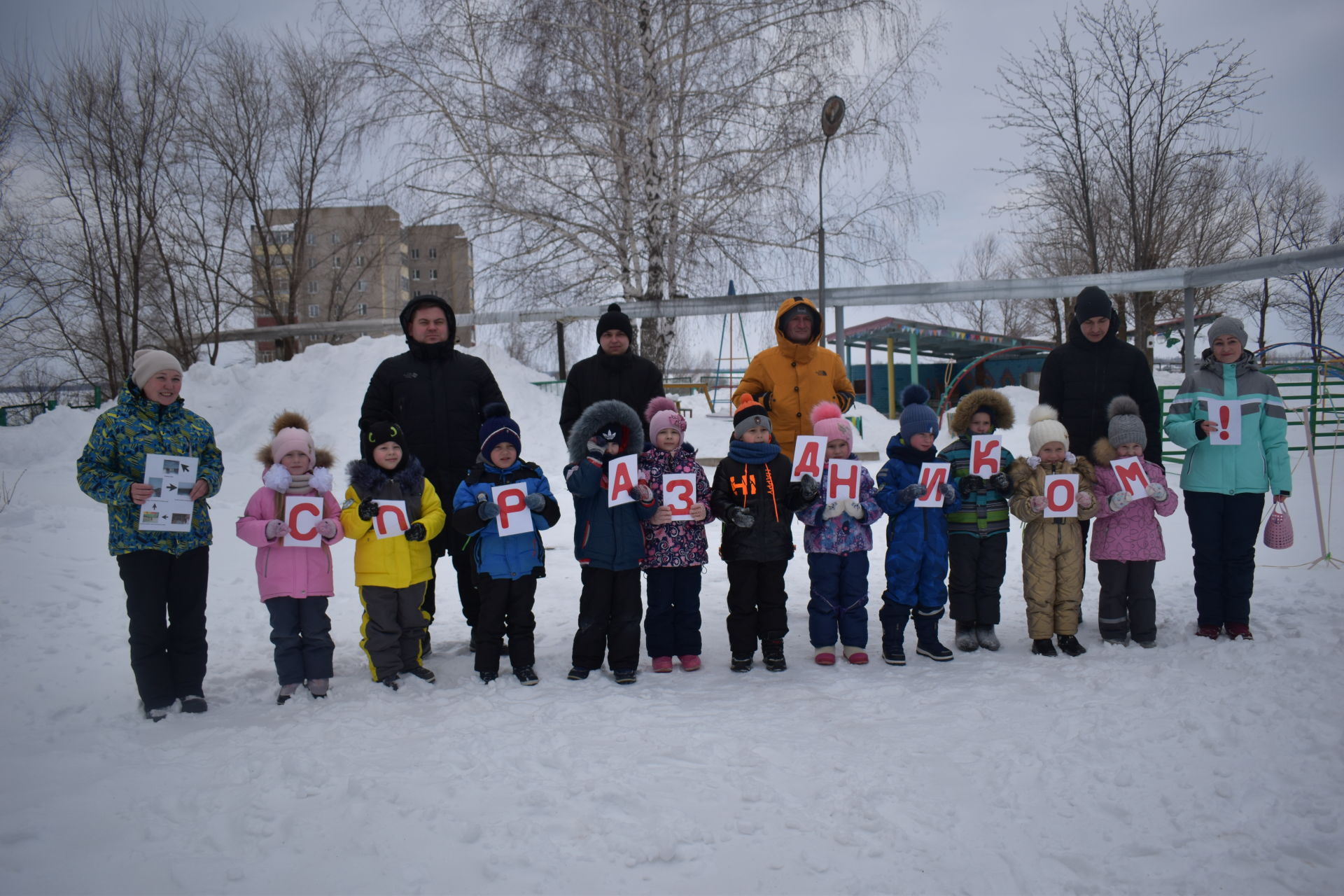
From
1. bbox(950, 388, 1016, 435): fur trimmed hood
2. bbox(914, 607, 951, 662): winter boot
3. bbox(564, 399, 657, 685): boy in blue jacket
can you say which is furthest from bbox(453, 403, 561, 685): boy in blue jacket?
bbox(950, 388, 1016, 435): fur trimmed hood

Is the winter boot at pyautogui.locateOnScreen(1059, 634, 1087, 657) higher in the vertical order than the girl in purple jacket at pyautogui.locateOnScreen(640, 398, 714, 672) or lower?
lower

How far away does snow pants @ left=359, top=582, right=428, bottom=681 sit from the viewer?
452 cm

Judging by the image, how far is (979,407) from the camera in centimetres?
509

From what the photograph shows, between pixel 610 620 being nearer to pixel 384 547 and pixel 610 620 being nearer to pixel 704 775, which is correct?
pixel 384 547

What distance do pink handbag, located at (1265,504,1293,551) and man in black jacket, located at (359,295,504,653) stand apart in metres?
5.04

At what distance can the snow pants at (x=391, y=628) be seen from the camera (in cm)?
452

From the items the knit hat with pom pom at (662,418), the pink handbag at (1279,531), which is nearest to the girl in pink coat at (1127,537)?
the pink handbag at (1279,531)

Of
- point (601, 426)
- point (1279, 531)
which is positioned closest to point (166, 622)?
point (601, 426)

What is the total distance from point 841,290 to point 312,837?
8772 millimetres

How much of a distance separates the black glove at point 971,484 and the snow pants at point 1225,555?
1470mm

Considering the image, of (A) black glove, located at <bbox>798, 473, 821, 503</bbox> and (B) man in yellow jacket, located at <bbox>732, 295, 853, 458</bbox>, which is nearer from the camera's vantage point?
(A) black glove, located at <bbox>798, 473, 821, 503</bbox>

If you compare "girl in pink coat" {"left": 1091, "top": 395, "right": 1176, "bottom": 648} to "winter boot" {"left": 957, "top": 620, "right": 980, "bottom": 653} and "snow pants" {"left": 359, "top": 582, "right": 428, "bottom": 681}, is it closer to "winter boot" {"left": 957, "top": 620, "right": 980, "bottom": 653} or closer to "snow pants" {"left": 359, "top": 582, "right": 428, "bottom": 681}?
"winter boot" {"left": 957, "top": 620, "right": 980, "bottom": 653}

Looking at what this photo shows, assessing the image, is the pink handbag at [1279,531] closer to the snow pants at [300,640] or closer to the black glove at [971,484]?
the black glove at [971,484]

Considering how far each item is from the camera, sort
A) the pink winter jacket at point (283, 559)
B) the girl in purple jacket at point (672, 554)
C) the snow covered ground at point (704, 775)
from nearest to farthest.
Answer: the snow covered ground at point (704, 775)
the pink winter jacket at point (283, 559)
the girl in purple jacket at point (672, 554)
